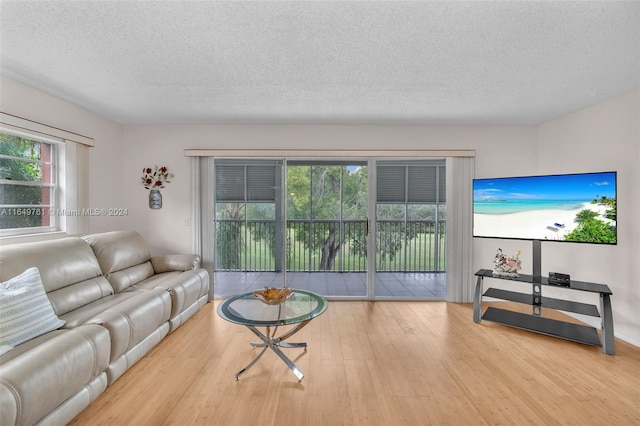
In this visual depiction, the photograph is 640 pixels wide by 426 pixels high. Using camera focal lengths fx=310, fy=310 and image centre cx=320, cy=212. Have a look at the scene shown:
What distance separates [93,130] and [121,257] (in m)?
1.62

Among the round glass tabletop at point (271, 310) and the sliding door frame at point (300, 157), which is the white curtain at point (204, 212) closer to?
the sliding door frame at point (300, 157)

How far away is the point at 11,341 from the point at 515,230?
421 centimetres

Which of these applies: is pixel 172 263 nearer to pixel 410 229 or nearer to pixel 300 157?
pixel 300 157

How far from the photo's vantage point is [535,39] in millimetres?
1990

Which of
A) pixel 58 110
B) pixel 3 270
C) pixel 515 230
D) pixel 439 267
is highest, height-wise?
pixel 58 110

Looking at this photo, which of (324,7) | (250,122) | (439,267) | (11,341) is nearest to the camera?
(324,7)

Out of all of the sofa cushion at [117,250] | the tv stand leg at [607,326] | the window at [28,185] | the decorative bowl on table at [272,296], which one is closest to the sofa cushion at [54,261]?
the sofa cushion at [117,250]

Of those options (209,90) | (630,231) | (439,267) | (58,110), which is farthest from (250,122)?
(630,231)

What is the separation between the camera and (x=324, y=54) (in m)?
2.19

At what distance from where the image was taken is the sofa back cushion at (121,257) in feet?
9.93

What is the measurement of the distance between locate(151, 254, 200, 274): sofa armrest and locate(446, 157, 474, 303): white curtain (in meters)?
3.34

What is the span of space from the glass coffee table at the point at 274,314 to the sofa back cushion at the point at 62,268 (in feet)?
3.86

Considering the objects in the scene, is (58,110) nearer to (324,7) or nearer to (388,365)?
(324,7)

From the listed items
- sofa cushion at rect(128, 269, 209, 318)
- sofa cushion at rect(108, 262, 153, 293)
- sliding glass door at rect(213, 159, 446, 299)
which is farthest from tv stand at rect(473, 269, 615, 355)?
sofa cushion at rect(108, 262, 153, 293)
